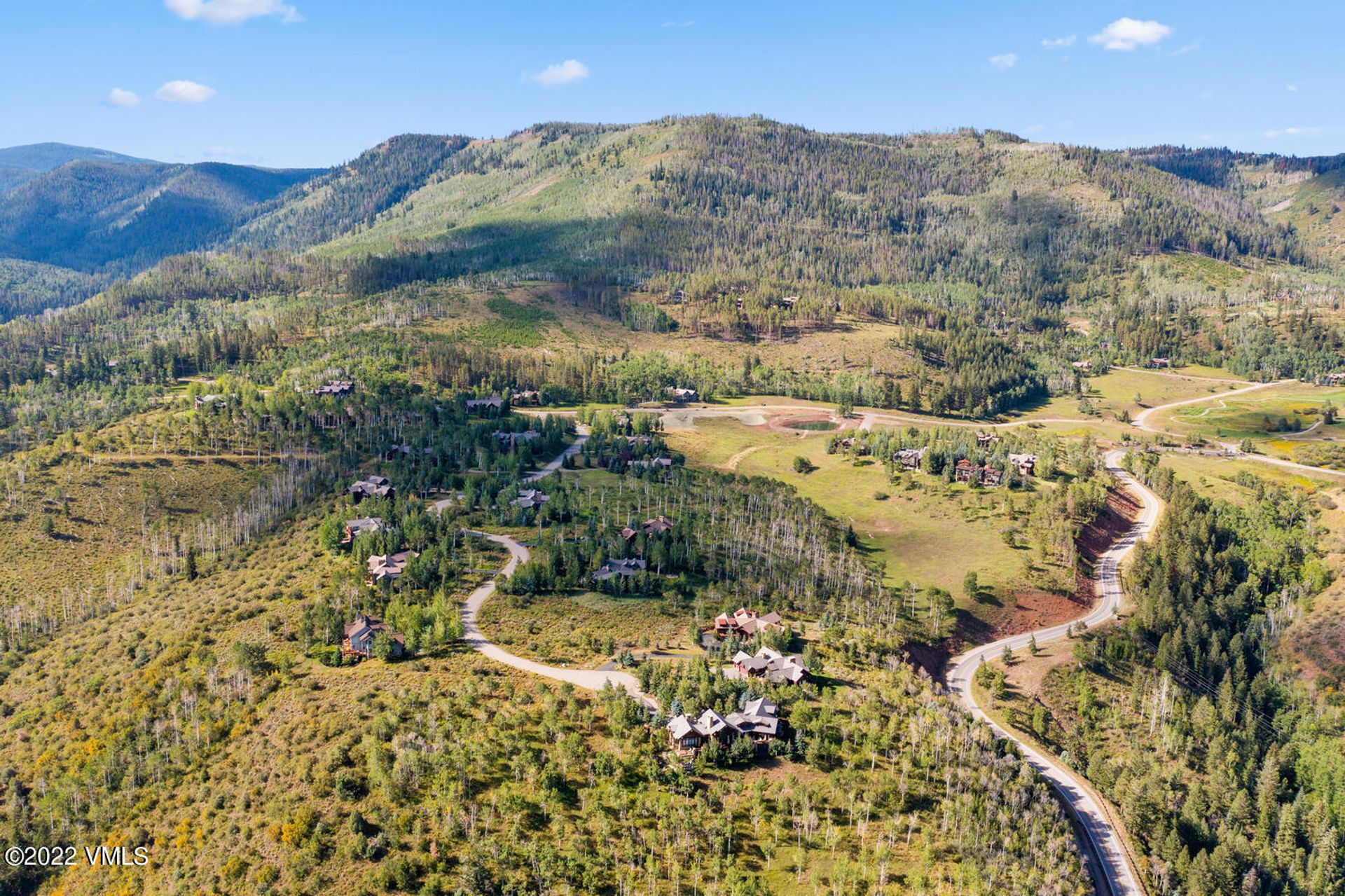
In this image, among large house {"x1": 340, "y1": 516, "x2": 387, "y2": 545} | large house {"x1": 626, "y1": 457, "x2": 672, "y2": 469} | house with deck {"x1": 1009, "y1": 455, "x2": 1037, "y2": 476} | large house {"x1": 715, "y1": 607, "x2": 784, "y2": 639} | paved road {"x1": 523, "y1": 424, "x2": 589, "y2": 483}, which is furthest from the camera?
house with deck {"x1": 1009, "y1": 455, "x2": 1037, "y2": 476}

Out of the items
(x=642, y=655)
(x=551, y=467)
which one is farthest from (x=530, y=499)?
(x=642, y=655)

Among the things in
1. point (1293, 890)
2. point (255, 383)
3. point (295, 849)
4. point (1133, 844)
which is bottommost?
point (1293, 890)

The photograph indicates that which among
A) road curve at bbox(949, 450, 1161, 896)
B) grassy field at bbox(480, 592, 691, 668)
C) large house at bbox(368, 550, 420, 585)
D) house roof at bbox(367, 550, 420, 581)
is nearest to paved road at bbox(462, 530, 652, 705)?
grassy field at bbox(480, 592, 691, 668)

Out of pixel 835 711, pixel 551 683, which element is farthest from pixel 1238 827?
pixel 551 683

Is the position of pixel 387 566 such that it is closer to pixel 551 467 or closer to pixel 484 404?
pixel 551 467

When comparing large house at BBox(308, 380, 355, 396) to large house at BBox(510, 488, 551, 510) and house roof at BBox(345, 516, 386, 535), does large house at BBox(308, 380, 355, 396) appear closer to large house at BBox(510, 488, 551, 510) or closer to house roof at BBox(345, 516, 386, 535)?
large house at BBox(510, 488, 551, 510)

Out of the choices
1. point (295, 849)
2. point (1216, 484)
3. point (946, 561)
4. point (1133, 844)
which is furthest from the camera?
point (1216, 484)

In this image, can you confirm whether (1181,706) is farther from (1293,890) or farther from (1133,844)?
(1133,844)
